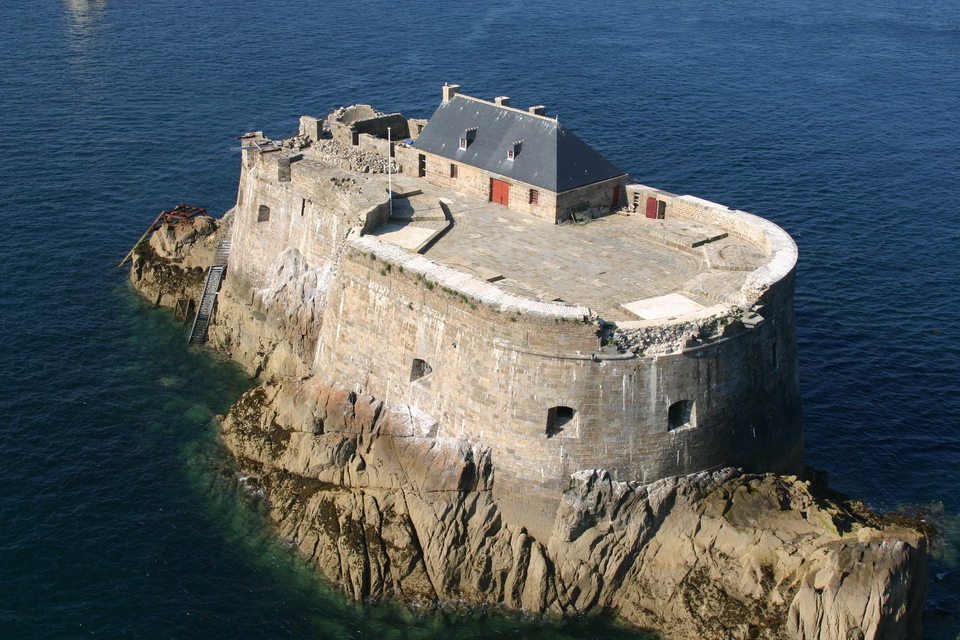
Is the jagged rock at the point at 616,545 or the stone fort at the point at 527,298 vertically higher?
the stone fort at the point at 527,298

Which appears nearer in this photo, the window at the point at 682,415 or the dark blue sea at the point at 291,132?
the window at the point at 682,415

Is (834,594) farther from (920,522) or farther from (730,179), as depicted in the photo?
(730,179)

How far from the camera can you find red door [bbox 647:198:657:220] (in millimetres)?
51656

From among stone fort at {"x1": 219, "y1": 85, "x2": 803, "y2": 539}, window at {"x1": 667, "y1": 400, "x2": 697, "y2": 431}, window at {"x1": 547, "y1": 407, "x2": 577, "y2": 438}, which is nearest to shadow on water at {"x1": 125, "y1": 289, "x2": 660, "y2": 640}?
stone fort at {"x1": 219, "y1": 85, "x2": 803, "y2": 539}

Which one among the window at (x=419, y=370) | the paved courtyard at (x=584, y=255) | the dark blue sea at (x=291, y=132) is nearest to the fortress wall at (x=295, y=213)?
the paved courtyard at (x=584, y=255)

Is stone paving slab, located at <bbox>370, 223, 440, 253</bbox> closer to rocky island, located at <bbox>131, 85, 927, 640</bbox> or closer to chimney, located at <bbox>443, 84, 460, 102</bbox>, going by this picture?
rocky island, located at <bbox>131, 85, 927, 640</bbox>

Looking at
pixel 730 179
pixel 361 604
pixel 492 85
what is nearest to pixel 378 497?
pixel 361 604

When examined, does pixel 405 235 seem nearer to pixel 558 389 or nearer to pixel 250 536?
pixel 558 389

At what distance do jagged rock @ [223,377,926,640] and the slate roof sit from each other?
1455 centimetres

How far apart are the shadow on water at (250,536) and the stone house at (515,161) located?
16145 millimetres

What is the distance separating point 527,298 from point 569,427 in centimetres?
547

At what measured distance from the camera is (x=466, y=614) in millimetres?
40844

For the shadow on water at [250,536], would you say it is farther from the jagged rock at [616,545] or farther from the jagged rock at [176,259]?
the jagged rock at [176,259]

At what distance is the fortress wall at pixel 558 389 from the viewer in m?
39.9
